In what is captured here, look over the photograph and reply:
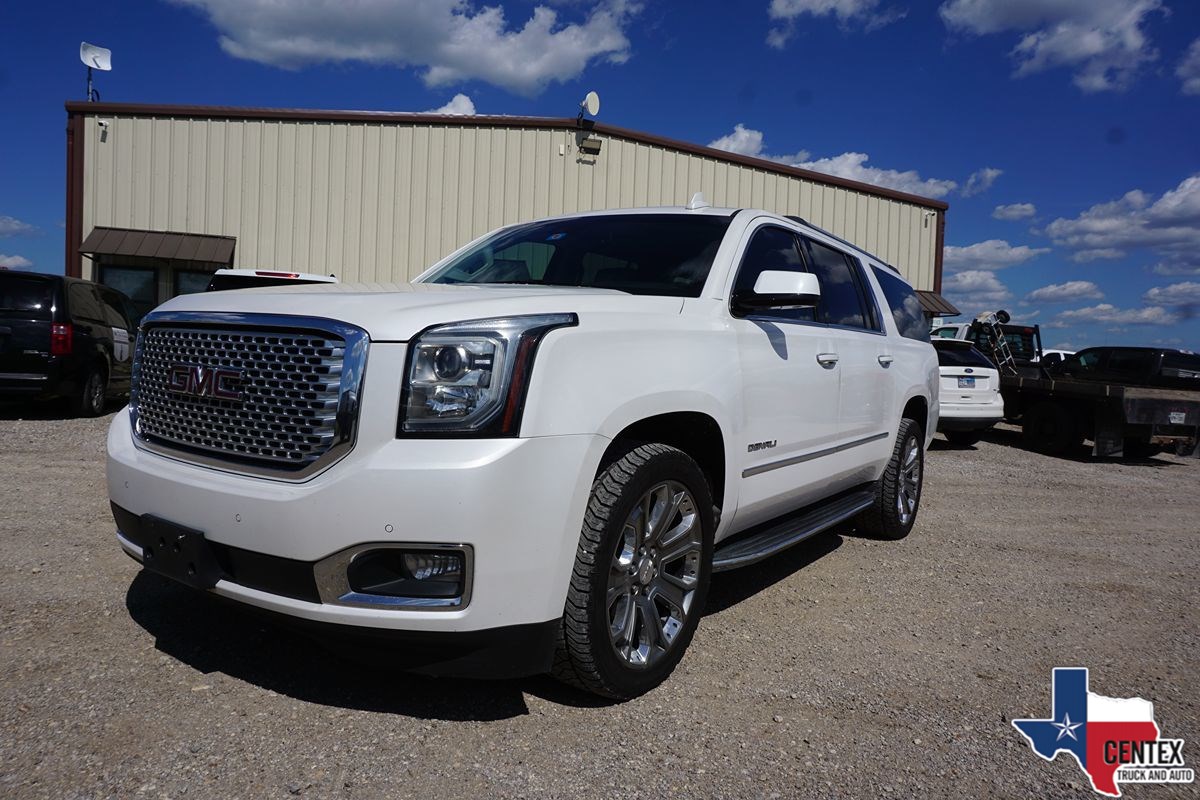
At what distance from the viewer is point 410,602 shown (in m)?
2.21

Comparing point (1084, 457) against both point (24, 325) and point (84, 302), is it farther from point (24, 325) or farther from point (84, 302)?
point (24, 325)

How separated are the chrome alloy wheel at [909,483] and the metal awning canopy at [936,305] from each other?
47.8 ft

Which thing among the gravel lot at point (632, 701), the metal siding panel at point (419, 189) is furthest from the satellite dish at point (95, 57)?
the gravel lot at point (632, 701)

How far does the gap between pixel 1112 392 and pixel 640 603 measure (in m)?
9.87

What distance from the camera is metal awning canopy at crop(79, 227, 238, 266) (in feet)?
46.1

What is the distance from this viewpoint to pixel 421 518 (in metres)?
2.14

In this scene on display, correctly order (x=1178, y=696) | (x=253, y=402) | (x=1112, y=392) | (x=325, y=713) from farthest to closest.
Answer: (x=1112, y=392) → (x=1178, y=696) → (x=325, y=713) → (x=253, y=402)

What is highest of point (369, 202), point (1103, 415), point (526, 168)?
point (526, 168)

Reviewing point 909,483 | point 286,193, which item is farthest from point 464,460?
point 286,193

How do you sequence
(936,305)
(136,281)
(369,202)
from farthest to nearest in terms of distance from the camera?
(936,305), (369,202), (136,281)

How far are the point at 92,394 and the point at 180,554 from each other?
345 inches

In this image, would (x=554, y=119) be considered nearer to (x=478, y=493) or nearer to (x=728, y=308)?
(x=728, y=308)

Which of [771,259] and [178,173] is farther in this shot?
[178,173]

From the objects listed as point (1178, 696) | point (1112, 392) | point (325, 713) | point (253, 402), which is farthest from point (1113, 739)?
point (1112, 392)
